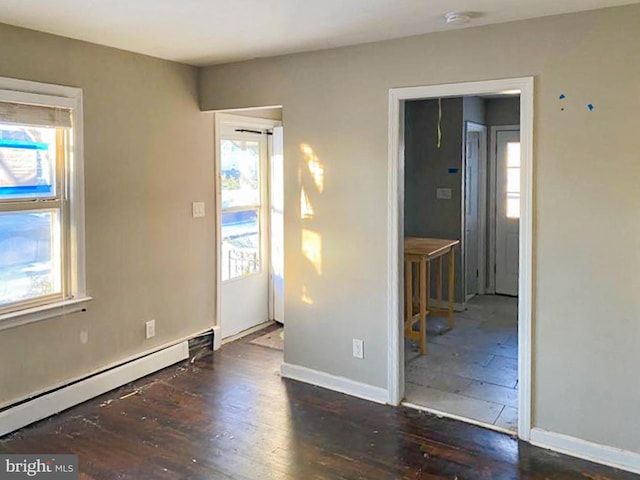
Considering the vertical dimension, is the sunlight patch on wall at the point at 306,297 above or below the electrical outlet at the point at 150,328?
above

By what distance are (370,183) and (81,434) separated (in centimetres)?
227

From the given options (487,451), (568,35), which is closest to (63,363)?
(487,451)

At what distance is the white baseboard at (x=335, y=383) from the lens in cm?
362

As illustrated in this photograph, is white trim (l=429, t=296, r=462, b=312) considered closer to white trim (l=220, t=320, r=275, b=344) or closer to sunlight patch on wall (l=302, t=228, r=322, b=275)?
white trim (l=220, t=320, r=275, b=344)

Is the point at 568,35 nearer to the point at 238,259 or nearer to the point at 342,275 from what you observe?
the point at 342,275

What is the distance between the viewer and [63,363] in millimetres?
3504

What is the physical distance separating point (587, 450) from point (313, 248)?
79.6 inches

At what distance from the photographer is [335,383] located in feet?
12.5

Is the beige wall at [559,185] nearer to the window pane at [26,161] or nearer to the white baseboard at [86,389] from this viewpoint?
the white baseboard at [86,389]

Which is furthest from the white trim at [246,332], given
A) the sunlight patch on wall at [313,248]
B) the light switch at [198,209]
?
the sunlight patch on wall at [313,248]

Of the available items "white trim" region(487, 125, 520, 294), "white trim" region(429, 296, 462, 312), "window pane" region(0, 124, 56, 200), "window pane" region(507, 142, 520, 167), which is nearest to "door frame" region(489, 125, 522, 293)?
"white trim" region(487, 125, 520, 294)

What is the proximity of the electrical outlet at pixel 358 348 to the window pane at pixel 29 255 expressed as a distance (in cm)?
194

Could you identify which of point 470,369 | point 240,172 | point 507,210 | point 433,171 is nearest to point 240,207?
point 240,172

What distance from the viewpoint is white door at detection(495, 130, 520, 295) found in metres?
6.54
